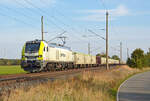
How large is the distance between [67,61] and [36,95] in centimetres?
2806

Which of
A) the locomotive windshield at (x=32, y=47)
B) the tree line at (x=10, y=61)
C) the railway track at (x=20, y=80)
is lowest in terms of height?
the railway track at (x=20, y=80)

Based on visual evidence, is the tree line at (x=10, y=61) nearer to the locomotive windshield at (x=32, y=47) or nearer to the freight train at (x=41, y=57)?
the freight train at (x=41, y=57)

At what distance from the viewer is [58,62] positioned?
3195 centimetres

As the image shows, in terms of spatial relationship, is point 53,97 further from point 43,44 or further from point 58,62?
point 58,62

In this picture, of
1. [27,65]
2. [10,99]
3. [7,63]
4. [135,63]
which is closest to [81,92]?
[10,99]

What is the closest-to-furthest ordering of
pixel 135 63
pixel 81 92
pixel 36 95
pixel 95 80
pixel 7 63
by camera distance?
pixel 36 95
pixel 81 92
pixel 95 80
pixel 135 63
pixel 7 63

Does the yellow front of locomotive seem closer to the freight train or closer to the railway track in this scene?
the freight train

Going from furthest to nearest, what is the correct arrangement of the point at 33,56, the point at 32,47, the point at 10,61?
1. the point at 10,61
2. the point at 32,47
3. the point at 33,56

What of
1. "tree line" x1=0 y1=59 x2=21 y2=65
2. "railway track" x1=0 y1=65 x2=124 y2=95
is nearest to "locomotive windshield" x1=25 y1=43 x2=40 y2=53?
"railway track" x1=0 y1=65 x2=124 y2=95

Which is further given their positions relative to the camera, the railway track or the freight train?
the freight train

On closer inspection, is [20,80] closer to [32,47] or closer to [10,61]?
[32,47]

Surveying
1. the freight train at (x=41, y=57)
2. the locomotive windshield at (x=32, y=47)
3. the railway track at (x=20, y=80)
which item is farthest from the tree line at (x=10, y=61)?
the railway track at (x=20, y=80)

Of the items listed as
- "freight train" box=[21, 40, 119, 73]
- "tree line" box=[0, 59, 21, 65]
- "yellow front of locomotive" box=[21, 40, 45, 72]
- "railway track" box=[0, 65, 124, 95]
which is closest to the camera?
"railway track" box=[0, 65, 124, 95]

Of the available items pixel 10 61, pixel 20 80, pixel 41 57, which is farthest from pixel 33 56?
pixel 10 61
